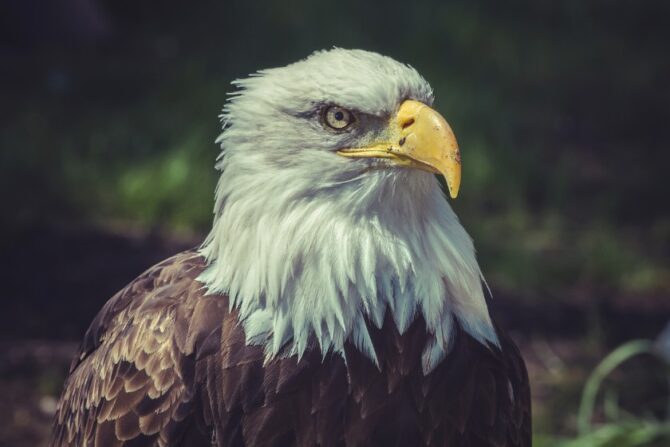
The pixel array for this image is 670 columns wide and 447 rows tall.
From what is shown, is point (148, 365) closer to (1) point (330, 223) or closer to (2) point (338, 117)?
(1) point (330, 223)

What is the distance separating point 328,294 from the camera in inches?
105

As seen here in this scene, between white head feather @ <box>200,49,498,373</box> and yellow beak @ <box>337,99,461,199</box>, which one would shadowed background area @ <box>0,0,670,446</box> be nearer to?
white head feather @ <box>200,49,498,373</box>

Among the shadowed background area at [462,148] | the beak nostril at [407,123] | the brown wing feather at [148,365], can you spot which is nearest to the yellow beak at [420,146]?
the beak nostril at [407,123]

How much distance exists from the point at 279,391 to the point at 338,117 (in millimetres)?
660

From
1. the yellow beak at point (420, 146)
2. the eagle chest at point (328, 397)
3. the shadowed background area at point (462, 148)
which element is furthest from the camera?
the shadowed background area at point (462, 148)

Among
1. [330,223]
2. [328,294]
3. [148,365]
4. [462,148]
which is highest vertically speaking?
[462,148]

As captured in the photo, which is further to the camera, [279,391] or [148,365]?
[148,365]

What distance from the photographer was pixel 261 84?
275 centimetres

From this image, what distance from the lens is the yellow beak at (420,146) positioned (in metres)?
2.55

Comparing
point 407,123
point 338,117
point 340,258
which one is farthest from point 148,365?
point 407,123

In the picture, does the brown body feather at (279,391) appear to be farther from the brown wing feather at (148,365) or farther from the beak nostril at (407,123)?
the beak nostril at (407,123)

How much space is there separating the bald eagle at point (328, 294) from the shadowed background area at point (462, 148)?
1.59 metres

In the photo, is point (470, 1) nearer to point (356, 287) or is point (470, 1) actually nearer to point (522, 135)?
point (522, 135)

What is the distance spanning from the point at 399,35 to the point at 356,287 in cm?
516
